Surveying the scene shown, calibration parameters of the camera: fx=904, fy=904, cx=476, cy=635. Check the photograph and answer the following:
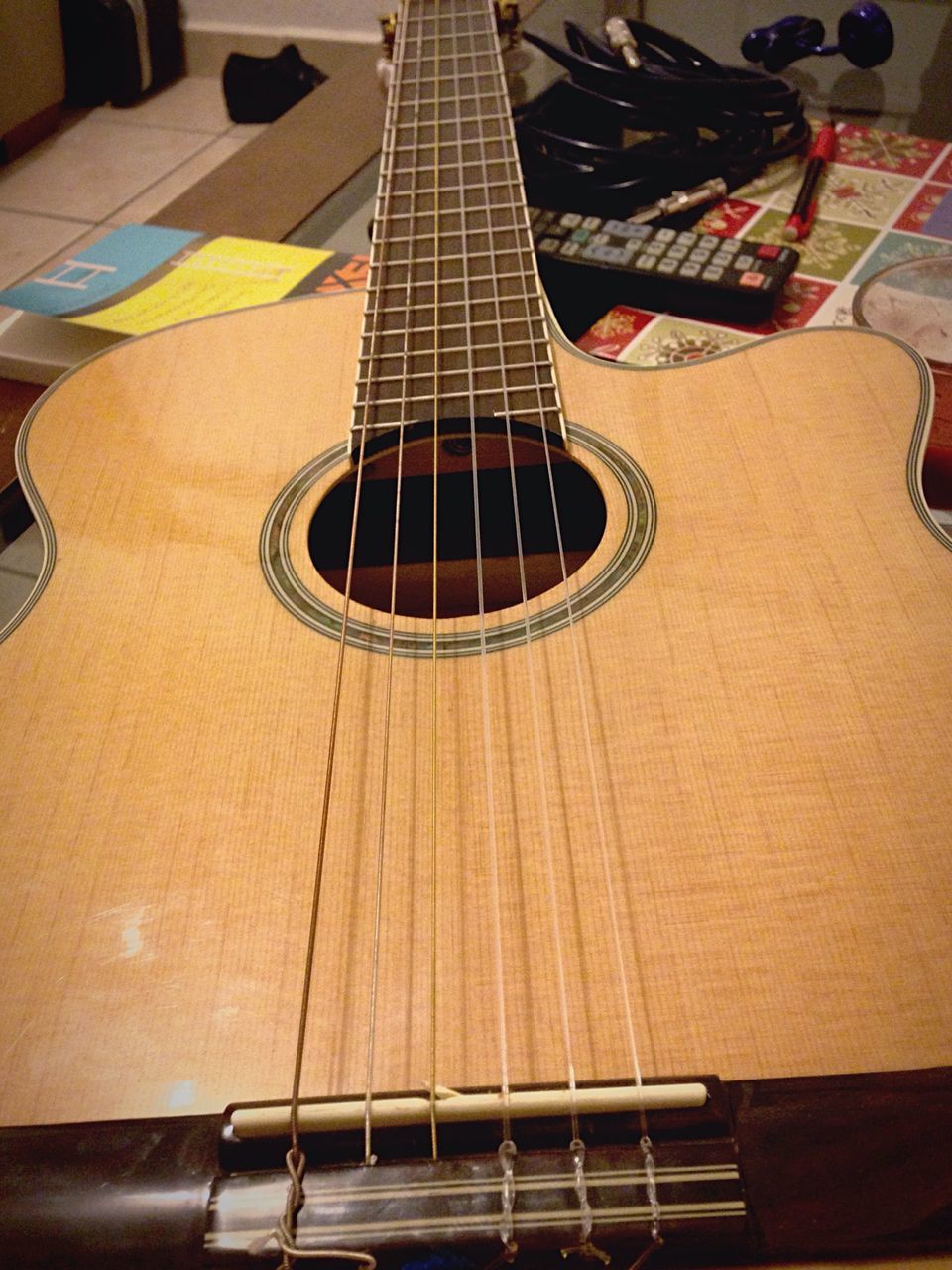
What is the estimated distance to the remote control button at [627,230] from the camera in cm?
88

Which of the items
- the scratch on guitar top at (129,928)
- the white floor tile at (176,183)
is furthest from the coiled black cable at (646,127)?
the white floor tile at (176,183)

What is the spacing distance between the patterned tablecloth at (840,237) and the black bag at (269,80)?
174cm

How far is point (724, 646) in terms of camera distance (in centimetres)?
51

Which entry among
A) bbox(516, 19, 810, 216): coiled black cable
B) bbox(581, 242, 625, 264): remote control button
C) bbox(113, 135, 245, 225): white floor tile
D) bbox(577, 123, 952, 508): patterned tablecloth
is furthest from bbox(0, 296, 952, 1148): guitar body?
bbox(113, 135, 245, 225): white floor tile

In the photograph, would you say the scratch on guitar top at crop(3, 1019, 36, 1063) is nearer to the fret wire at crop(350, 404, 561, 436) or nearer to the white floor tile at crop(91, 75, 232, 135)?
the fret wire at crop(350, 404, 561, 436)

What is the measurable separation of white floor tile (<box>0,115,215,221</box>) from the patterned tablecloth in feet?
5.43

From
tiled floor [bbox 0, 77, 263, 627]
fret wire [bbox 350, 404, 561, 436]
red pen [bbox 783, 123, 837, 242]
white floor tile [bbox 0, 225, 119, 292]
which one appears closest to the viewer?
fret wire [bbox 350, 404, 561, 436]

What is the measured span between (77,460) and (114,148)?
210cm

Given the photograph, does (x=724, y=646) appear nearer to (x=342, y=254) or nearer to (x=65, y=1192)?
(x=65, y=1192)

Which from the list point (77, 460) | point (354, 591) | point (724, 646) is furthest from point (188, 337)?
point (724, 646)

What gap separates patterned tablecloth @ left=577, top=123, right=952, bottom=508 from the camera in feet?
2.60

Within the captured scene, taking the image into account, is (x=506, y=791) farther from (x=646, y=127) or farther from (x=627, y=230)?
(x=646, y=127)

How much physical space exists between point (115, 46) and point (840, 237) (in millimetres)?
2295

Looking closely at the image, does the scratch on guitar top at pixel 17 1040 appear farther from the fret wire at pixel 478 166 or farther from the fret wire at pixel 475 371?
the fret wire at pixel 478 166
